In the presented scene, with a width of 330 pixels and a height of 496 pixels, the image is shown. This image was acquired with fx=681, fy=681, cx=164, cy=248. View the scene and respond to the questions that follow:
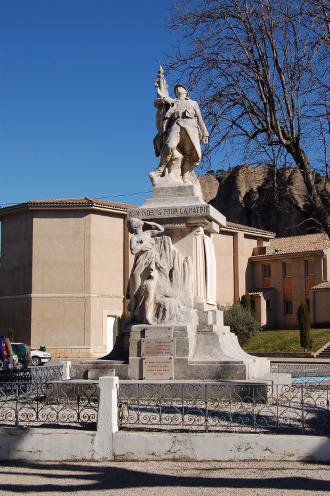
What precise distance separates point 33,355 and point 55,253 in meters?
9.71

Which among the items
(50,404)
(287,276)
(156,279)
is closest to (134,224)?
(156,279)

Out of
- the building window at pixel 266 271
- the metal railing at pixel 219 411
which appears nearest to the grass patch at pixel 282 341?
the building window at pixel 266 271

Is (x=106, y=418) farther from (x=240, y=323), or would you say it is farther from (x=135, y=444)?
(x=240, y=323)

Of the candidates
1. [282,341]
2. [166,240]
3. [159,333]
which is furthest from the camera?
[282,341]

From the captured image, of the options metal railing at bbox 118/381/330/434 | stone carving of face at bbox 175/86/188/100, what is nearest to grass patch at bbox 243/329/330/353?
stone carving of face at bbox 175/86/188/100

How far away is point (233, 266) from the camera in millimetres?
55438

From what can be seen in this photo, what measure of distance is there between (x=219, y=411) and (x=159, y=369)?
2.13 m

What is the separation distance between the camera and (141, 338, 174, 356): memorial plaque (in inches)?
433

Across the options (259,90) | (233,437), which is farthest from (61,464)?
(259,90)

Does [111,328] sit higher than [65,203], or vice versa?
[65,203]

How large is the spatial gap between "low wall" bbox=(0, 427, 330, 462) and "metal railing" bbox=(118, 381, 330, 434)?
13.5 inches

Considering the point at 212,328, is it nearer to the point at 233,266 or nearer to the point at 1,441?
the point at 1,441

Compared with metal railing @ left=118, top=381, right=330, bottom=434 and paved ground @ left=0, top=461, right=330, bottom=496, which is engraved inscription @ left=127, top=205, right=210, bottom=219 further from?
paved ground @ left=0, top=461, right=330, bottom=496

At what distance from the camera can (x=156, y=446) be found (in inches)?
294
